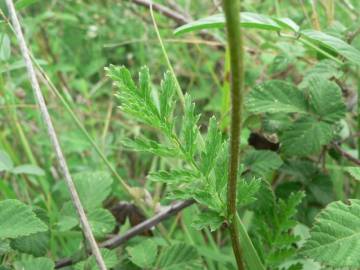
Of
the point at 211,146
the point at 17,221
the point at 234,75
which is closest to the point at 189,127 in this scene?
the point at 211,146

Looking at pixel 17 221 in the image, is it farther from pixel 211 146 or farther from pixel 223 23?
pixel 223 23

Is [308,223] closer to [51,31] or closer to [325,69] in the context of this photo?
[325,69]

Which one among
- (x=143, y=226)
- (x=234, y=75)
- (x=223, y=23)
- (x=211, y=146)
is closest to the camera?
(x=234, y=75)

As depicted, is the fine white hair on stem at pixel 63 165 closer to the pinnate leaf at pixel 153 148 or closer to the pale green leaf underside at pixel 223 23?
the pinnate leaf at pixel 153 148

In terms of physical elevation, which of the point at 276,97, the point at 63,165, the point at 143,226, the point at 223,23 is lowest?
the point at 143,226

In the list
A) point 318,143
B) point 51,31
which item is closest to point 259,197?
point 318,143
